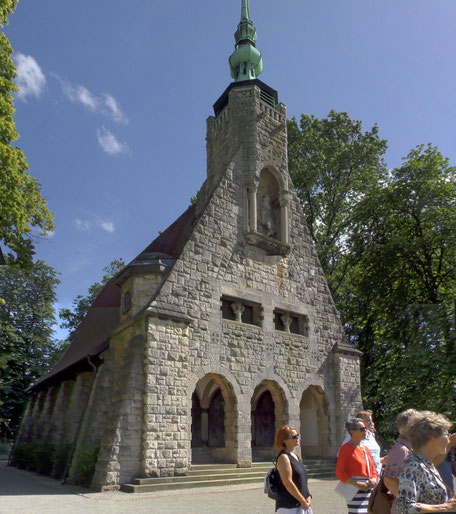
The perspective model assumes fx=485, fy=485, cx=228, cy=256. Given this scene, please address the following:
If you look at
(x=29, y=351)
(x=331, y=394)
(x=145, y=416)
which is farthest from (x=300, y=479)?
(x=29, y=351)

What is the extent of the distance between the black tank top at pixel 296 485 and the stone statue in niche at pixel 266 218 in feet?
40.5

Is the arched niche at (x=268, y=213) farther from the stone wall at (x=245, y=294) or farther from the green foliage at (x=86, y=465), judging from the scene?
the green foliage at (x=86, y=465)

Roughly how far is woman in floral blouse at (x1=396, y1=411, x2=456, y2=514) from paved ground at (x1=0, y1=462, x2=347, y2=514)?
5735mm

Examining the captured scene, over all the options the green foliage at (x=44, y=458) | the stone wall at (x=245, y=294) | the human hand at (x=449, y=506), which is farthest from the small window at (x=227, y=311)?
the human hand at (x=449, y=506)

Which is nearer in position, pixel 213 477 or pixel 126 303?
pixel 213 477

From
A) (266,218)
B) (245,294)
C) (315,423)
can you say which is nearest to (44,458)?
(245,294)

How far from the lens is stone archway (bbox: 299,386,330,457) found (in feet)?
52.9

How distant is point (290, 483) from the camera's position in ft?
14.6

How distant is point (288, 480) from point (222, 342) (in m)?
9.34

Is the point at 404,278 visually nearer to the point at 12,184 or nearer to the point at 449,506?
the point at 12,184

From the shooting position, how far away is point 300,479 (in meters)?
4.60

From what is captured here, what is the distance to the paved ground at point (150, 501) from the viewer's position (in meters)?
8.24

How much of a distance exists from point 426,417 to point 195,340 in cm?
1008

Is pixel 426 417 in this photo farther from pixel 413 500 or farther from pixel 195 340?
pixel 195 340
